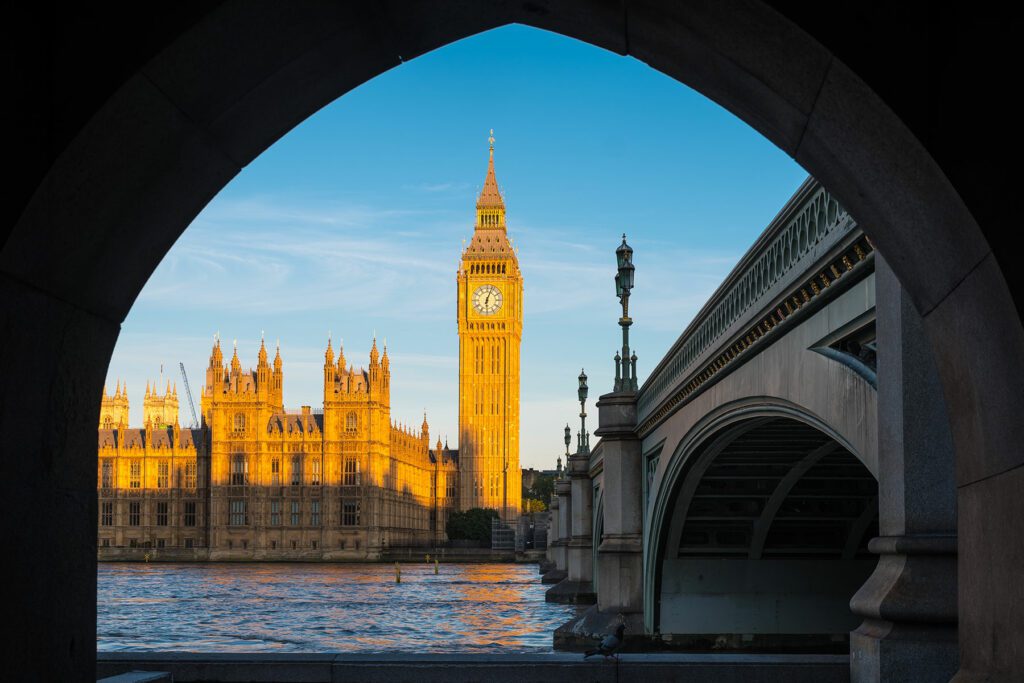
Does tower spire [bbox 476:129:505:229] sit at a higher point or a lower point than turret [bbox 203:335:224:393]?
higher

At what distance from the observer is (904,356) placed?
22.6 ft

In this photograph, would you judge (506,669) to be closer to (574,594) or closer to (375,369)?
(574,594)

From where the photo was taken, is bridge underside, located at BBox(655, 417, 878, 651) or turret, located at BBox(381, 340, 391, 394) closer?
bridge underside, located at BBox(655, 417, 878, 651)

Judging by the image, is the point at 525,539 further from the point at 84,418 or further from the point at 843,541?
the point at 84,418

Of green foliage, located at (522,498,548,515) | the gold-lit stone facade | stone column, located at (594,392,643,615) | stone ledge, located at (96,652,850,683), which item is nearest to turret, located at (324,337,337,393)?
the gold-lit stone facade

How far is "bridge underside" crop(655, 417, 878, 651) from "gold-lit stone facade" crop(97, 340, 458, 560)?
333 feet

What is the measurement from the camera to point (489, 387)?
144 meters

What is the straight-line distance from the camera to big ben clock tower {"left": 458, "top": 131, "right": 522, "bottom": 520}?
144 metres

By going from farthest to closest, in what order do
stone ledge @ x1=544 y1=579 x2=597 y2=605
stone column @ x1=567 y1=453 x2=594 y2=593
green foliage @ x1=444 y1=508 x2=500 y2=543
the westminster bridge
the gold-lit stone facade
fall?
green foliage @ x1=444 y1=508 x2=500 y2=543
the gold-lit stone facade
stone ledge @ x1=544 y1=579 x2=597 y2=605
stone column @ x1=567 y1=453 x2=594 y2=593
the westminster bridge

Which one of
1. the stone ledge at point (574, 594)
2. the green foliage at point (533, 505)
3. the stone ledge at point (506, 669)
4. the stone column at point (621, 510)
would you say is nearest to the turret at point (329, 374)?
the green foliage at point (533, 505)

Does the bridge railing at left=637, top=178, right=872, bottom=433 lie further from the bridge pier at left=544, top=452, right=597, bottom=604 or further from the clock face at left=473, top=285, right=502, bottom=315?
the clock face at left=473, top=285, right=502, bottom=315

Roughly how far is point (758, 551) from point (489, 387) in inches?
4703

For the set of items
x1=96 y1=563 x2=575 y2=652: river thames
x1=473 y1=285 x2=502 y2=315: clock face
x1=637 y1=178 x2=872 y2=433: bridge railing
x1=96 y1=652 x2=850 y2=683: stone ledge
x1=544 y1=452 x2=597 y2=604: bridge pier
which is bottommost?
x1=96 y1=563 x2=575 y2=652: river thames

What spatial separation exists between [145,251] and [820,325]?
7.78 m
